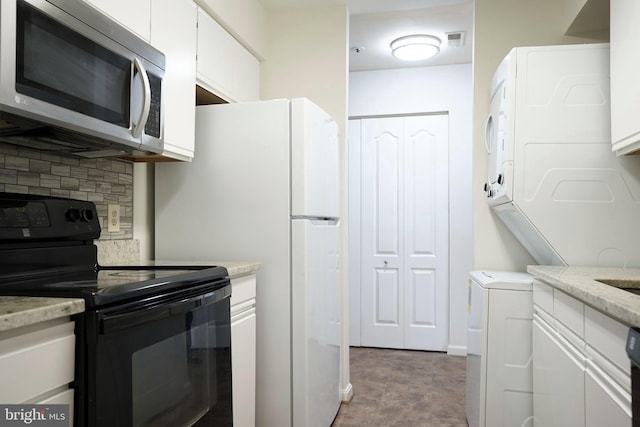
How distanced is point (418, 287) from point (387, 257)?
0.38 meters

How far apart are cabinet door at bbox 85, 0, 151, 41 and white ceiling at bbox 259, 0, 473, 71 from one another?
1.34m

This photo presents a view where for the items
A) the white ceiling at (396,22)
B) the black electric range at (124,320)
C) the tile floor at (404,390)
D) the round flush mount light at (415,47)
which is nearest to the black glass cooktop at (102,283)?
the black electric range at (124,320)

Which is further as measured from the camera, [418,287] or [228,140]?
[418,287]

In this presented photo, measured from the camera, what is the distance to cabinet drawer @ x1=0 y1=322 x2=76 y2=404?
918 mm

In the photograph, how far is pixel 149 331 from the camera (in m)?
1.30

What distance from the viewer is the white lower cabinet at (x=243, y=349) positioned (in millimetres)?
1952

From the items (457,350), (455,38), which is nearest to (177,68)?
(455,38)

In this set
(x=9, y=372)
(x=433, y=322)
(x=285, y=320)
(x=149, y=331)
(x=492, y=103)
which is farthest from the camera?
(x=433, y=322)

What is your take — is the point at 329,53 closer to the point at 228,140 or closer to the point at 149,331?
the point at 228,140

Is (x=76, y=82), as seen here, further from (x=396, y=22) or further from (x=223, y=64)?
(x=396, y=22)

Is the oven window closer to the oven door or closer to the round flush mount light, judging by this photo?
the oven door

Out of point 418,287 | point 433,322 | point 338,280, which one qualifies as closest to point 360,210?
point 418,287

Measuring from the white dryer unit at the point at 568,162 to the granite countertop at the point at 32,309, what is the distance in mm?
1921

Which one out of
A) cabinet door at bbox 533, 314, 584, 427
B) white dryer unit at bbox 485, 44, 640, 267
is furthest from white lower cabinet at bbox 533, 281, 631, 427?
white dryer unit at bbox 485, 44, 640, 267
